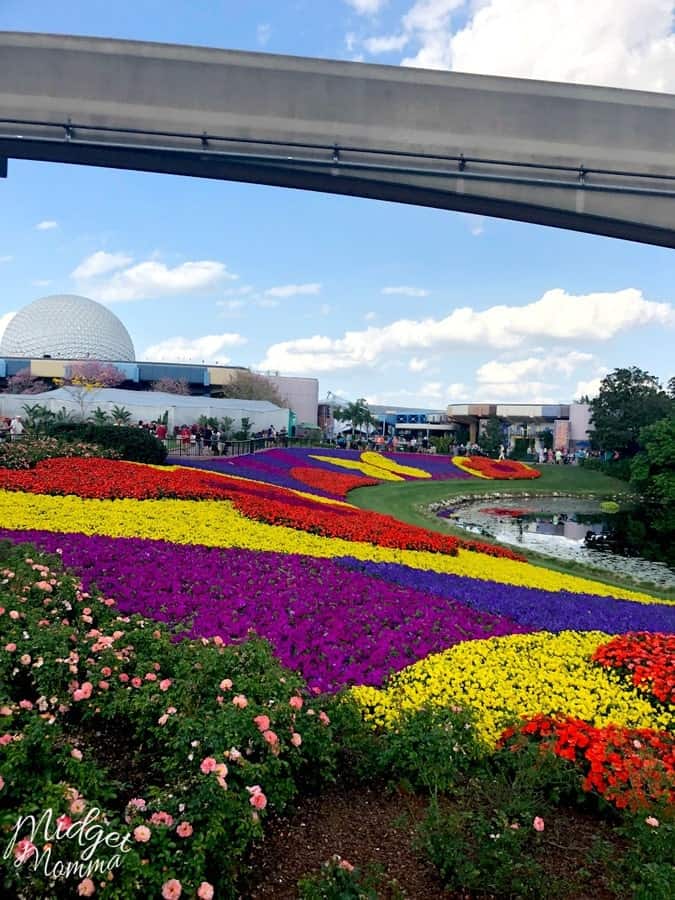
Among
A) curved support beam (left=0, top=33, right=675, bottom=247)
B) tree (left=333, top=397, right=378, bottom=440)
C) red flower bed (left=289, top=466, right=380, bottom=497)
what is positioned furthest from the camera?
tree (left=333, top=397, right=378, bottom=440)

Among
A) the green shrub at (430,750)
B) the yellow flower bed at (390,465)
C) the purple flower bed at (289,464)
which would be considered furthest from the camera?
the yellow flower bed at (390,465)

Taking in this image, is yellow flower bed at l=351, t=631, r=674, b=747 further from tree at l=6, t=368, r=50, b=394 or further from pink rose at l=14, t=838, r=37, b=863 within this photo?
tree at l=6, t=368, r=50, b=394

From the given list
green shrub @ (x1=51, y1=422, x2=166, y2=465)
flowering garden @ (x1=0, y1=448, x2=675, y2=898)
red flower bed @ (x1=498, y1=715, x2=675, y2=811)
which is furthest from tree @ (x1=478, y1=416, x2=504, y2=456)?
red flower bed @ (x1=498, y1=715, x2=675, y2=811)

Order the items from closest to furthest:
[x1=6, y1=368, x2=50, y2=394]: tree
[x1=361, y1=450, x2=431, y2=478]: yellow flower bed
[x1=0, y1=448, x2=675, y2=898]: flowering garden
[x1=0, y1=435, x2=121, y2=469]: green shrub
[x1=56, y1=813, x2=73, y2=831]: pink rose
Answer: [x1=56, y1=813, x2=73, y2=831]: pink rose → [x1=0, y1=448, x2=675, y2=898]: flowering garden → [x1=0, y1=435, x2=121, y2=469]: green shrub → [x1=361, y1=450, x2=431, y2=478]: yellow flower bed → [x1=6, y1=368, x2=50, y2=394]: tree

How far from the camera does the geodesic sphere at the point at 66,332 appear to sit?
227ft

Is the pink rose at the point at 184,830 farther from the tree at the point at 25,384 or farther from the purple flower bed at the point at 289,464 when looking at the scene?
the tree at the point at 25,384

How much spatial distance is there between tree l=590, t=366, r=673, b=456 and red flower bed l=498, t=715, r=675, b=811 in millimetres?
35544

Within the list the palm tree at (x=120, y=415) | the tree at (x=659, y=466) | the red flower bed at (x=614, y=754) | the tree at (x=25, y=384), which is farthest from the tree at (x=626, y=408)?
the tree at (x=25, y=384)

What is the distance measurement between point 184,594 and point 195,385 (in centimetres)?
6666

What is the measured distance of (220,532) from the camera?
1052 cm

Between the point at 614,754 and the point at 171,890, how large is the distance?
2.75 m

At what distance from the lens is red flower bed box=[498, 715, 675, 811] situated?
150 inches

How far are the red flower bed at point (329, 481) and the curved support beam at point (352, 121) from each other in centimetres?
1629

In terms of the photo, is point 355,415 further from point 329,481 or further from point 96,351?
point 329,481
